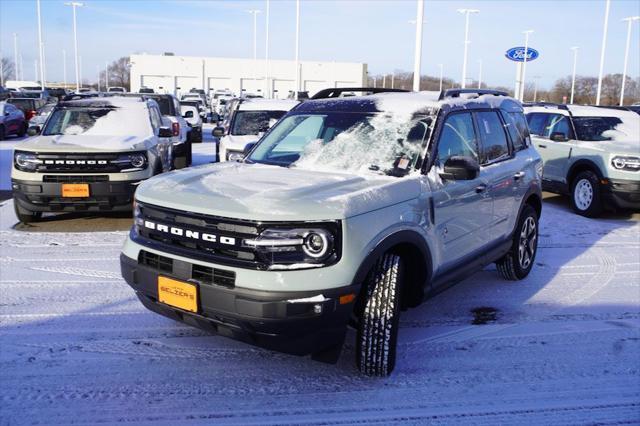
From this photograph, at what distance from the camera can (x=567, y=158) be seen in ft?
34.7

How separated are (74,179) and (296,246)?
5.30 meters

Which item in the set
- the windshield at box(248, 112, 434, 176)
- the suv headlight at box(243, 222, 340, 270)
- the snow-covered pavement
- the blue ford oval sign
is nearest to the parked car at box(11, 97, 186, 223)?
the snow-covered pavement

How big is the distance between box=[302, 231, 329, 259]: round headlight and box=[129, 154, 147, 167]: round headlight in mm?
5301

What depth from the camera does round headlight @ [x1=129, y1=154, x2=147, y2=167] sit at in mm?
8023

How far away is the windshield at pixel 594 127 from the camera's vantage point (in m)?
10.5

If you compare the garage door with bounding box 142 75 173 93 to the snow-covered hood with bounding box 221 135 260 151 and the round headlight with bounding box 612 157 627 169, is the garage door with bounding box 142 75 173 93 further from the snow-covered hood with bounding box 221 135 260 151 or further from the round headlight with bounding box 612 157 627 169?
the round headlight with bounding box 612 157 627 169

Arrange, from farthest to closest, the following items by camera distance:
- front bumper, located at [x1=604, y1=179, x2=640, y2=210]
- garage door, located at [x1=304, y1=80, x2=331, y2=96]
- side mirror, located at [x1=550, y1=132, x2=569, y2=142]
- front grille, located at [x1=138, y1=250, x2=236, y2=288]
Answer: garage door, located at [x1=304, y1=80, x2=331, y2=96] < side mirror, located at [x1=550, y1=132, x2=569, y2=142] < front bumper, located at [x1=604, y1=179, x2=640, y2=210] < front grille, located at [x1=138, y1=250, x2=236, y2=288]

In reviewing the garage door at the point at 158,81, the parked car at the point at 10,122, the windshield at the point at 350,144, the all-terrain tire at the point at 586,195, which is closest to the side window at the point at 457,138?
the windshield at the point at 350,144

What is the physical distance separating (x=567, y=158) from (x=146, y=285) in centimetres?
891

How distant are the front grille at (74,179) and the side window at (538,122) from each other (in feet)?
27.9

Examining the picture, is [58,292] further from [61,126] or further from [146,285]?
[61,126]

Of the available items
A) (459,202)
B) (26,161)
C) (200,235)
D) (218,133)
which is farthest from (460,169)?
(218,133)

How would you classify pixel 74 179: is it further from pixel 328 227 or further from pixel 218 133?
pixel 328 227

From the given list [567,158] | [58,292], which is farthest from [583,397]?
[567,158]
